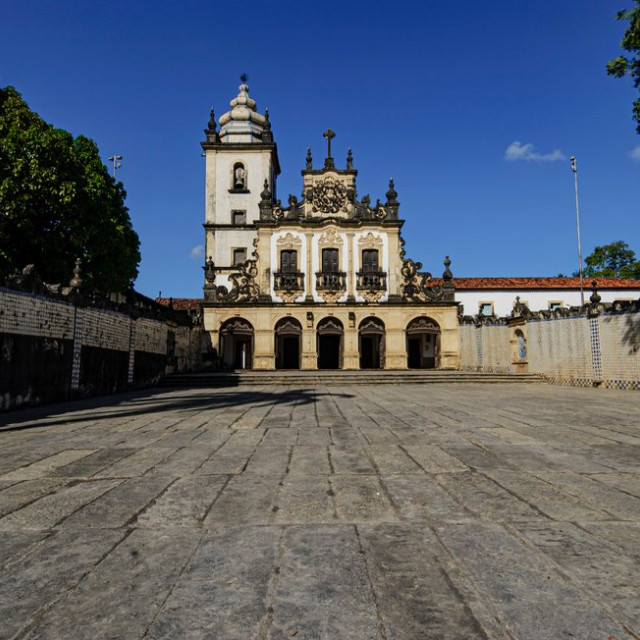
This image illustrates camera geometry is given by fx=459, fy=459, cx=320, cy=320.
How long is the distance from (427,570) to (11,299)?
Result: 9585 mm

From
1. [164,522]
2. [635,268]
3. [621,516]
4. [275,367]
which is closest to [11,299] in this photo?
[164,522]

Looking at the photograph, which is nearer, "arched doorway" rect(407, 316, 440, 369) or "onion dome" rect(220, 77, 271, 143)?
"arched doorway" rect(407, 316, 440, 369)

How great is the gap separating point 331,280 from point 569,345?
12.3 meters

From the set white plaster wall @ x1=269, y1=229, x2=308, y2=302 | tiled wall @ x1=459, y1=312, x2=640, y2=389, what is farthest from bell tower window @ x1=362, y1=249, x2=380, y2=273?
tiled wall @ x1=459, y1=312, x2=640, y2=389

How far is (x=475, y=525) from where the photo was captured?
2.54 meters

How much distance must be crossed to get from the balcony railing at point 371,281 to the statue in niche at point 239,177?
11.7m

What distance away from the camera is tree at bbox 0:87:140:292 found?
53.4 ft

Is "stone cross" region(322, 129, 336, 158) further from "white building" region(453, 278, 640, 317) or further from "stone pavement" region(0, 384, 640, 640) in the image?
"stone pavement" region(0, 384, 640, 640)

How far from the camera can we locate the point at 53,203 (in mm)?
16938

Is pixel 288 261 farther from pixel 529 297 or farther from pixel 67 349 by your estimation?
pixel 529 297

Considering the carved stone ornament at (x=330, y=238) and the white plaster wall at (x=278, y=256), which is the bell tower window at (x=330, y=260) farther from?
the white plaster wall at (x=278, y=256)

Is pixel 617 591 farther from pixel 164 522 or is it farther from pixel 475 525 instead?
pixel 164 522

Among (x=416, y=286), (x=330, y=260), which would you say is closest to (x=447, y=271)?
(x=416, y=286)

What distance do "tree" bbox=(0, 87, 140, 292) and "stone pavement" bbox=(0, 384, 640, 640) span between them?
14.6 meters
